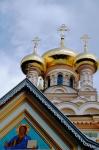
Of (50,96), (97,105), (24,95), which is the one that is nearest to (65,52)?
(50,96)

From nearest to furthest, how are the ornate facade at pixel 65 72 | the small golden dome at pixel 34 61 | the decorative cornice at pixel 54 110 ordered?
the decorative cornice at pixel 54 110, the ornate facade at pixel 65 72, the small golden dome at pixel 34 61

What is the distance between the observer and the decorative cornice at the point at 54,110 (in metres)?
11.0

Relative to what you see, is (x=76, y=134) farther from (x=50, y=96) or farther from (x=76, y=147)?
(x=50, y=96)

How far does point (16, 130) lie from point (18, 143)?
427 mm

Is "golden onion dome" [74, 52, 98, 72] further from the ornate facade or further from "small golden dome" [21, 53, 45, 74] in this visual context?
"small golden dome" [21, 53, 45, 74]

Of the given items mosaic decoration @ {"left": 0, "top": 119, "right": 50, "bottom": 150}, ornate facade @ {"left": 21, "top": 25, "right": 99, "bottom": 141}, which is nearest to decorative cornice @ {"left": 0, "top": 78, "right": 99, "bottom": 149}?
mosaic decoration @ {"left": 0, "top": 119, "right": 50, "bottom": 150}

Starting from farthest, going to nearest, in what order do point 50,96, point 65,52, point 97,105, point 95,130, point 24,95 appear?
point 65,52 < point 50,96 < point 97,105 < point 95,130 < point 24,95

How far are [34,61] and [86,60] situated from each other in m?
3.48

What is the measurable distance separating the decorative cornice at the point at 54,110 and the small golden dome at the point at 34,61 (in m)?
16.5

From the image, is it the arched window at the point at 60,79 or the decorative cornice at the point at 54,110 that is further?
the arched window at the point at 60,79

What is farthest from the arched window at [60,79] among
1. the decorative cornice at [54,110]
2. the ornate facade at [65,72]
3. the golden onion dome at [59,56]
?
the decorative cornice at [54,110]

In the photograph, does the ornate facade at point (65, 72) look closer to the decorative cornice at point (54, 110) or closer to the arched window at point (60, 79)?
the arched window at point (60, 79)

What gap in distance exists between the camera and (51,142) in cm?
1126

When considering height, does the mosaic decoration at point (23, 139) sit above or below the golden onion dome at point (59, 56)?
below
